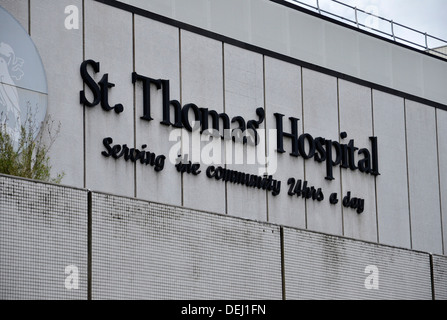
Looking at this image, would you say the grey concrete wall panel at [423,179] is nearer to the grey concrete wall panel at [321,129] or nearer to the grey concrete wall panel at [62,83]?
the grey concrete wall panel at [321,129]

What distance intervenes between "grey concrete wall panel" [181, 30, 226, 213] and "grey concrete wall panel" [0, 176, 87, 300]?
863cm

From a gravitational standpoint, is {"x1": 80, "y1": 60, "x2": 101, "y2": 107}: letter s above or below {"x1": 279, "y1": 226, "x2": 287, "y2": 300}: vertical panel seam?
above

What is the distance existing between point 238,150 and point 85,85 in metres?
4.88

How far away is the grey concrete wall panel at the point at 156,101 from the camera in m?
23.6

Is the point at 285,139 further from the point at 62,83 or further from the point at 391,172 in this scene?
the point at 62,83

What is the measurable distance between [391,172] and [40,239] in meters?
16.8

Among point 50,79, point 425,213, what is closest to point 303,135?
point 425,213

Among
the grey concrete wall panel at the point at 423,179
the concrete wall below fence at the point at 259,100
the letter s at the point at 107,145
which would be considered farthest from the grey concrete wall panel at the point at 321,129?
the letter s at the point at 107,145

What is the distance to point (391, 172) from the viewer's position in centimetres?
3030

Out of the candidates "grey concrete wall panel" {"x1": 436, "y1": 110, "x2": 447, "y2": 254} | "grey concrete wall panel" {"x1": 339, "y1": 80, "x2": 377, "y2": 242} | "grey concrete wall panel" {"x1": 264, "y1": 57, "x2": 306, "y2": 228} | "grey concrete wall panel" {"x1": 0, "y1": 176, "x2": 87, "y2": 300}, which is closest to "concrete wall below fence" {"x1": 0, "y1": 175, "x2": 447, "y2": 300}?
"grey concrete wall panel" {"x1": 0, "y1": 176, "x2": 87, "y2": 300}

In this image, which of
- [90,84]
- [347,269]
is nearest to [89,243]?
[347,269]

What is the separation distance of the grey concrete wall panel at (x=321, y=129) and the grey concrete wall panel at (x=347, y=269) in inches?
235

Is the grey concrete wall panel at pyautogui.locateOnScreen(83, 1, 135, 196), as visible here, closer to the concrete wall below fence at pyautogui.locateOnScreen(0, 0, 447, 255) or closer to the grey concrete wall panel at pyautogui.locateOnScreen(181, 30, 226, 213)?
the concrete wall below fence at pyautogui.locateOnScreen(0, 0, 447, 255)

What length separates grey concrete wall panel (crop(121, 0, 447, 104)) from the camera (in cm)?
2588
